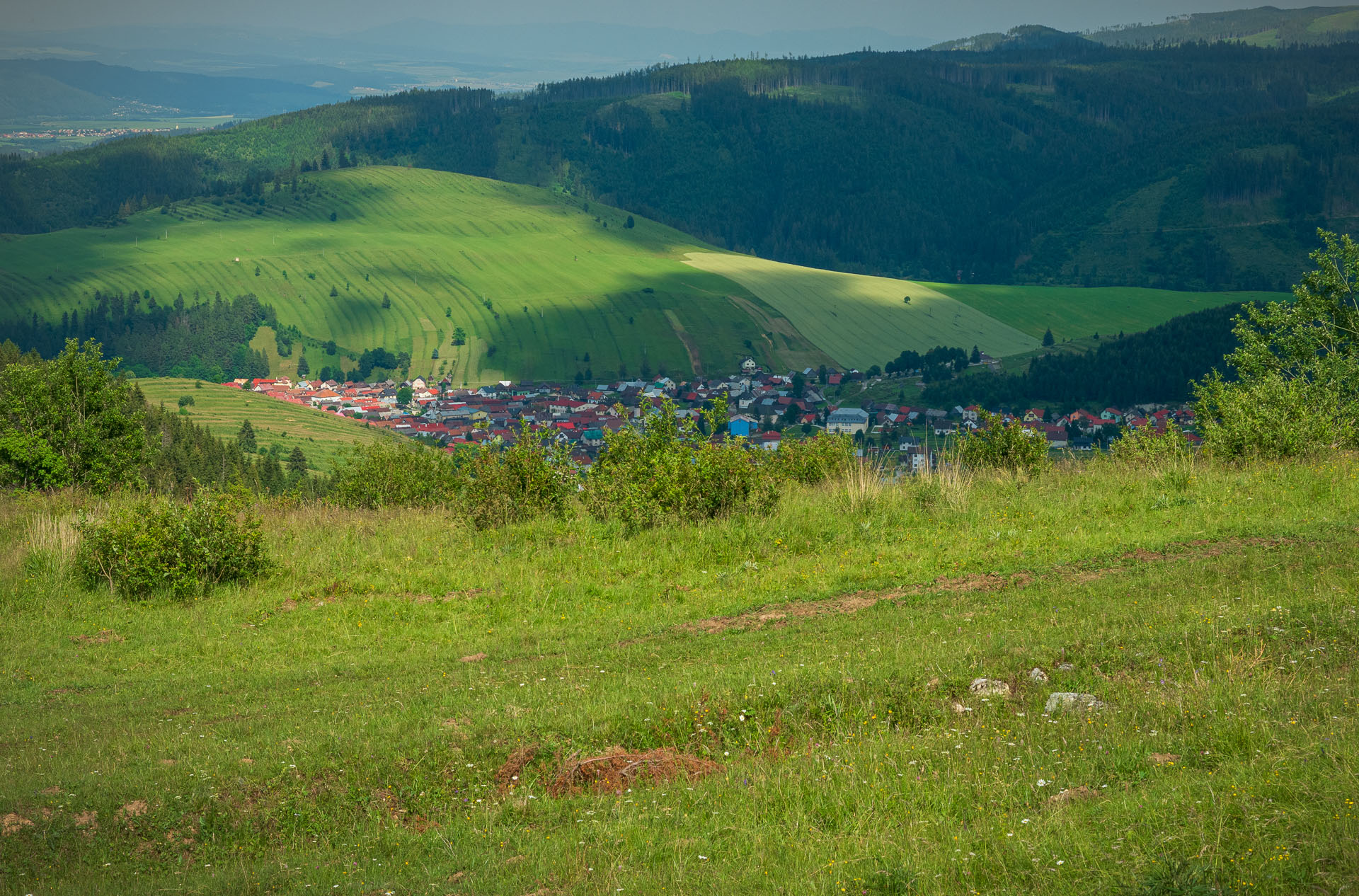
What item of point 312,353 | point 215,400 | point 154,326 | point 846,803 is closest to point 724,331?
point 312,353

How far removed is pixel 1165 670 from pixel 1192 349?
5317 inches

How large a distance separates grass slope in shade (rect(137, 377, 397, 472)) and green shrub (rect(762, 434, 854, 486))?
270ft

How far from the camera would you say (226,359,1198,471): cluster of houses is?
11361cm

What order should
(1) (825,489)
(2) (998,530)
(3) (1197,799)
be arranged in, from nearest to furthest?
(3) (1197,799) → (2) (998,530) → (1) (825,489)

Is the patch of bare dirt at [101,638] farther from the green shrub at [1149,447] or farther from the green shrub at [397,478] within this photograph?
the green shrub at [1149,447]

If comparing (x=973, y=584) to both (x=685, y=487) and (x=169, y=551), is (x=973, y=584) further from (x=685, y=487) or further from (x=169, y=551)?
(x=169, y=551)

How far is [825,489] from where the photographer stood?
68.5 ft

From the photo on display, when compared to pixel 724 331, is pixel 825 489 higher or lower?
higher

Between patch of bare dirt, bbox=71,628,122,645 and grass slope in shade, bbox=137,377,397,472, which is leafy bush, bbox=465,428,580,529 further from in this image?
grass slope in shade, bbox=137,377,397,472

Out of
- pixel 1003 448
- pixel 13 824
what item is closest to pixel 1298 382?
pixel 1003 448

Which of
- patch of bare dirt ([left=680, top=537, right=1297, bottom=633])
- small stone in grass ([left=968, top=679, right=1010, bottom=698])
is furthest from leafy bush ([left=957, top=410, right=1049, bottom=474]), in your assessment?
small stone in grass ([left=968, top=679, right=1010, bottom=698])

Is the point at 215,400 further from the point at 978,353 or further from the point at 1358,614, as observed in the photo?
the point at 1358,614

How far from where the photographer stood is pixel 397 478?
36.3 m

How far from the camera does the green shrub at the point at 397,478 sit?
2584 centimetres
